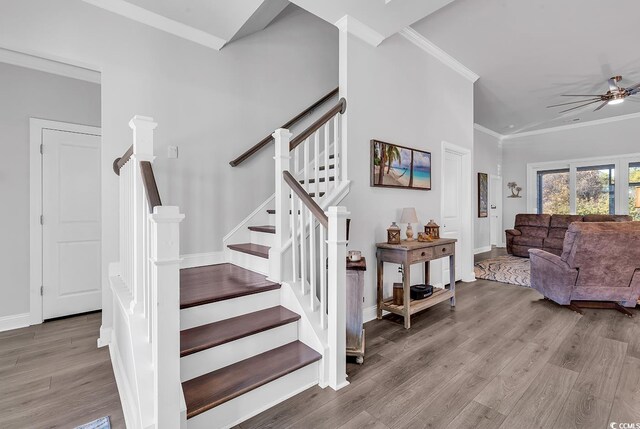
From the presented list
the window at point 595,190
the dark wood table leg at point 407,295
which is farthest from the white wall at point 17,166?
the window at point 595,190

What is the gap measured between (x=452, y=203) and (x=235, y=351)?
3.79 meters

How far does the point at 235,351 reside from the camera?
189 cm

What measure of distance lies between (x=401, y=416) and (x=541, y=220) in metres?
6.80

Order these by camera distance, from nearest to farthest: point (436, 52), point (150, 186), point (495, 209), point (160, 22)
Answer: point (150, 186) < point (160, 22) < point (436, 52) < point (495, 209)

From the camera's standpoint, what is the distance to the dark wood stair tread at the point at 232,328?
1740 mm

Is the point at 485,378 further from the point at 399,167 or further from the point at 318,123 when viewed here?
the point at 318,123

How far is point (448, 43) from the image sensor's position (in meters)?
3.78

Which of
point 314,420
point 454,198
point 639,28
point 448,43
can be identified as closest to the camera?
point 314,420

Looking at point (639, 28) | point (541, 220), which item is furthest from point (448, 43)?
point (541, 220)

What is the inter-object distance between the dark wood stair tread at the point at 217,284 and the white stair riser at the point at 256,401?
641 millimetres

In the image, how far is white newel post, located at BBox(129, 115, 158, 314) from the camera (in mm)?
1656

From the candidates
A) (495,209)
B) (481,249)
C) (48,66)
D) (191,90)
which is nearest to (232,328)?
(191,90)

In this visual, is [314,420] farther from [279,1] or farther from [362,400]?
[279,1]

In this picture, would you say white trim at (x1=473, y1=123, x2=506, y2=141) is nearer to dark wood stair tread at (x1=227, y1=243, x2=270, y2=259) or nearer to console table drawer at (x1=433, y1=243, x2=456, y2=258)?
console table drawer at (x1=433, y1=243, x2=456, y2=258)
